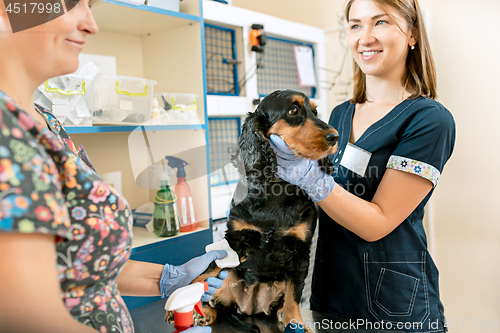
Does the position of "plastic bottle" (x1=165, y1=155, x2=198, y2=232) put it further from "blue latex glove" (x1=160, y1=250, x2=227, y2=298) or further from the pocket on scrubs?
the pocket on scrubs

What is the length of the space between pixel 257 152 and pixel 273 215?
195 millimetres

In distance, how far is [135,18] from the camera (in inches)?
62.6

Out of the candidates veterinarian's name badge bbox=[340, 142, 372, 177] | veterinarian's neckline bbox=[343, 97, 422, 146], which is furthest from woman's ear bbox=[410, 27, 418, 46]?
veterinarian's name badge bbox=[340, 142, 372, 177]

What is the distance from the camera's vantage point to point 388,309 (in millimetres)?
1183

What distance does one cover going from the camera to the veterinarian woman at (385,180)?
3.55ft

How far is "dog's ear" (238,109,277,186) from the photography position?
106cm

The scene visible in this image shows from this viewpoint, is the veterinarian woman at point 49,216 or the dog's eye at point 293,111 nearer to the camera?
the veterinarian woman at point 49,216

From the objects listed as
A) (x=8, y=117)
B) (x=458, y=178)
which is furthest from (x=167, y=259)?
(x=458, y=178)

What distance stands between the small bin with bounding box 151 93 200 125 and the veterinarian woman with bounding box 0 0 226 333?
3.06 feet

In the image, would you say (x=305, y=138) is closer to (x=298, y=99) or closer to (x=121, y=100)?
(x=298, y=99)

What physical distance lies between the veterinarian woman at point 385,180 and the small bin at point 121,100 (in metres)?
0.71

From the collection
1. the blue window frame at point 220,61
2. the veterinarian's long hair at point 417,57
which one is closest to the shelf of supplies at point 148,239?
the blue window frame at point 220,61

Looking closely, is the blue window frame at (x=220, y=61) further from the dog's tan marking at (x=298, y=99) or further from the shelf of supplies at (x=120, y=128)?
the dog's tan marking at (x=298, y=99)

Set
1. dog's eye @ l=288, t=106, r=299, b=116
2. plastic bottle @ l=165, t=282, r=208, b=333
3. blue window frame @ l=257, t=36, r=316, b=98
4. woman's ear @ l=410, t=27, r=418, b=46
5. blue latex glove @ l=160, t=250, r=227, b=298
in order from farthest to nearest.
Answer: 1. blue window frame @ l=257, t=36, r=316, b=98
2. woman's ear @ l=410, t=27, r=418, b=46
3. dog's eye @ l=288, t=106, r=299, b=116
4. blue latex glove @ l=160, t=250, r=227, b=298
5. plastic bottle @ l=165, t=282, r=208, b=333
